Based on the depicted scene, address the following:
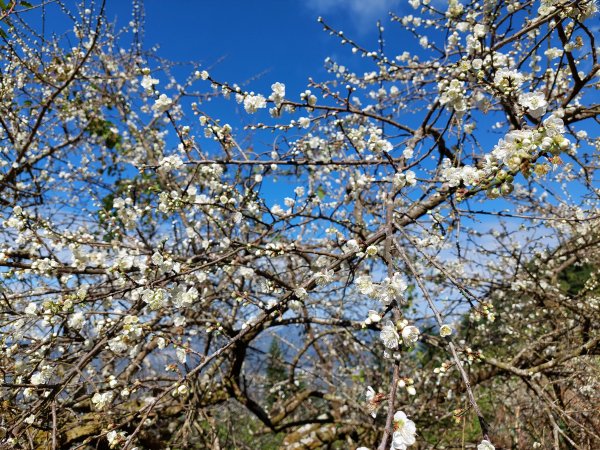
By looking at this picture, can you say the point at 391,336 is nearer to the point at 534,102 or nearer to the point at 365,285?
the point at 365,285

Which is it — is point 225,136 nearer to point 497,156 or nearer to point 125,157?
point 497,156

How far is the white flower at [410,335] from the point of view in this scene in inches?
46.8

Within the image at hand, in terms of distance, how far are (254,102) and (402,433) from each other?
6.16ft

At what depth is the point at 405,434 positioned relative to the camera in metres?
1.12

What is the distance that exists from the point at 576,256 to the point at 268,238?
3.31 metres

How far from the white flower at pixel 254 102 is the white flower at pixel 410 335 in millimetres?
1624

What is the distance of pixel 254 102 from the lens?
2.29 m

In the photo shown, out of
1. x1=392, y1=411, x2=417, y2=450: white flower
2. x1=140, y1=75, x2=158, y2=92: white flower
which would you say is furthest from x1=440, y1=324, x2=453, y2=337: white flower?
x1=140, y1=75, x2=158, y2=92: white flower

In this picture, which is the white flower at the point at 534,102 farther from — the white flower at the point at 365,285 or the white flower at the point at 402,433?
the white flower at the point at 402,433

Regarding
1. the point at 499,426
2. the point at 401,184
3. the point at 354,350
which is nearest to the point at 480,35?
the point at 401,184

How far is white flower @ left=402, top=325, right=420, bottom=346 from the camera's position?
46.8 inches

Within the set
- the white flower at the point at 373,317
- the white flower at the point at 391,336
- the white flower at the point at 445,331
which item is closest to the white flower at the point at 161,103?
the white flower at the point at 373,317

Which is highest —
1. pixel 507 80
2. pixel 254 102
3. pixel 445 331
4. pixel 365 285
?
pixel 254 102

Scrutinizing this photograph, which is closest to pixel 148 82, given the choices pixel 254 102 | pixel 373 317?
pixel 254 102
